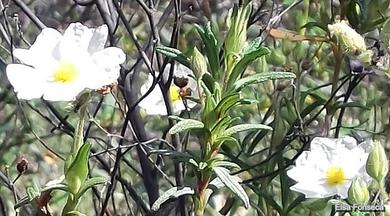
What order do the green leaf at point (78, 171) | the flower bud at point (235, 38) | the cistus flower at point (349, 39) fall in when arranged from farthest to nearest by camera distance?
the cistus flower at point (349, 39) < the flower bud at point (235, 38) < the green leaf at point (78, 171)

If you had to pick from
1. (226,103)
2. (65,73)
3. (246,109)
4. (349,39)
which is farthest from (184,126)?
(246,109)

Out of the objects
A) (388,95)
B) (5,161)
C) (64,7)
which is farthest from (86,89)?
(64,7)

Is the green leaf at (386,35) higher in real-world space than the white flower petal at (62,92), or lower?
higher

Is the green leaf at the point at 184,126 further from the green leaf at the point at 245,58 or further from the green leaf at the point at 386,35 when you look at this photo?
the green leaf at the point at 386,35

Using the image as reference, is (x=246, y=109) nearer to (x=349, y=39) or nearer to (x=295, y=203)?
(x=295, y=203)

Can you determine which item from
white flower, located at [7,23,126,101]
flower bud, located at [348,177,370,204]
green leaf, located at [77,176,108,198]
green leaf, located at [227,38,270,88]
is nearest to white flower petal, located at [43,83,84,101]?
white flower, located at [7,23,126,101]

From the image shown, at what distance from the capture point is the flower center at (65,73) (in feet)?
4.02

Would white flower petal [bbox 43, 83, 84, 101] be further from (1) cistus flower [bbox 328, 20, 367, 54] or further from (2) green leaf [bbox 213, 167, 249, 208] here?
(1) cistus flower [bbox 328, 20, 367, 54]

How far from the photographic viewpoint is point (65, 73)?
4.07ft

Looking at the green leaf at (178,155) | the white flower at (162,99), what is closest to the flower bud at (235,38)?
the green leaf at (178,155)

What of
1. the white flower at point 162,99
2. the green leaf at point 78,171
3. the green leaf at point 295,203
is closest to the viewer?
the green leaf at point 78,171

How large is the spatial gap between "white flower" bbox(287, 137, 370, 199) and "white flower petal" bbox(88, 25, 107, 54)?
0.38 metres

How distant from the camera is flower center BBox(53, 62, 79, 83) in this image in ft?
4.02

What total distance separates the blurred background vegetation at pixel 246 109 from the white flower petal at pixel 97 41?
5.3 inches
